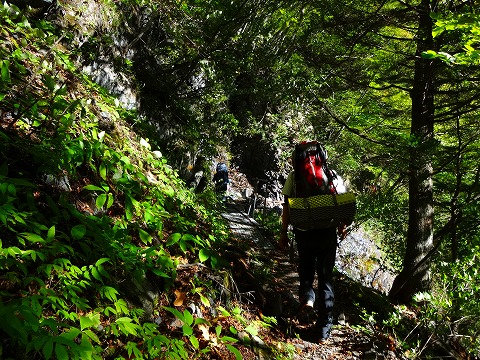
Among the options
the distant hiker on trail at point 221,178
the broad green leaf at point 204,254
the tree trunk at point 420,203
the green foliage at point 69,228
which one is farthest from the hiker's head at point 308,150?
the distant hiker on trail at point 221,178

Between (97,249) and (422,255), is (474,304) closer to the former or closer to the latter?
(422,255)

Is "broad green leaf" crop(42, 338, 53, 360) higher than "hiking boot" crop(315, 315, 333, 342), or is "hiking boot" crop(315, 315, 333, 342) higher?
"broad green leaf" crop(42, 338, 53, 360)

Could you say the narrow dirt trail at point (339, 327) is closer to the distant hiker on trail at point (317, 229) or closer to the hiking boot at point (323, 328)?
the hiking boot at point (323, 328)

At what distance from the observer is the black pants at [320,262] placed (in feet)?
12.8

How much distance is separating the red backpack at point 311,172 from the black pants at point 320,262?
501 mm

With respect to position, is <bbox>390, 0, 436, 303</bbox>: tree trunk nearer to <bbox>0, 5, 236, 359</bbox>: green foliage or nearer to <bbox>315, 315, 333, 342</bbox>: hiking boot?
<bbox>315, 315, 333, 342</bbox>: hiking boot

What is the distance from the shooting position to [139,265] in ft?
8.12

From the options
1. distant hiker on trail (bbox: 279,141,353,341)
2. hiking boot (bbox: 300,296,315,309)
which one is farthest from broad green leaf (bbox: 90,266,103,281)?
hiking boot (bbox: 300,296,315,309)

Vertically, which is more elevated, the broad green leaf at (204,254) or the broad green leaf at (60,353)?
the broad green leaf at (204,254)

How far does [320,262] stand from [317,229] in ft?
1.42

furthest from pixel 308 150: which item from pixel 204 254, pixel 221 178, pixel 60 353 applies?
pixel 221 178

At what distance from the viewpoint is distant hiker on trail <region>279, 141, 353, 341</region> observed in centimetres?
392

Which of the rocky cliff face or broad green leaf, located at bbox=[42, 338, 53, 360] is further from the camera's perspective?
the rocky cliff face

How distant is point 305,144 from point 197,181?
5298 mm
